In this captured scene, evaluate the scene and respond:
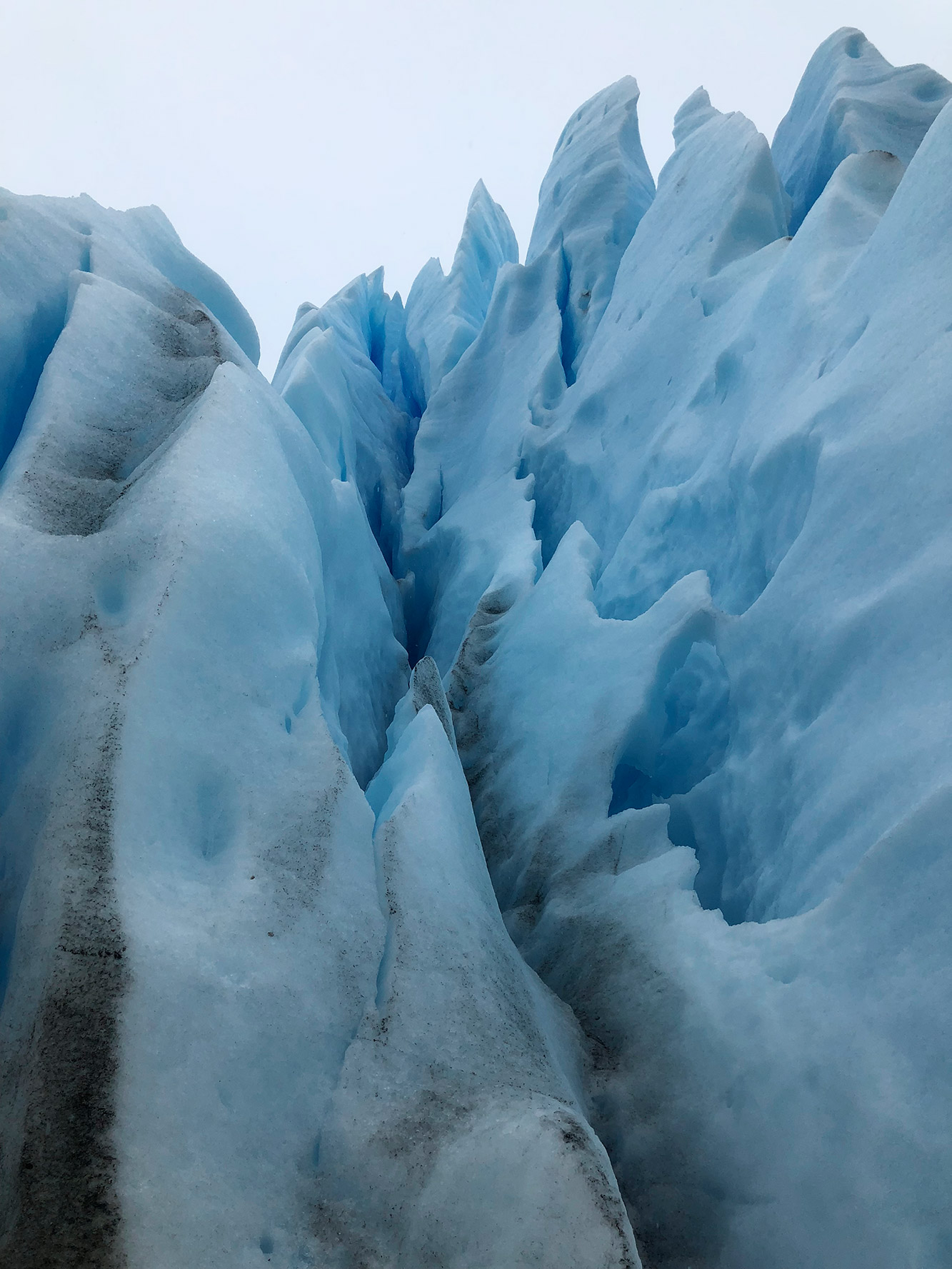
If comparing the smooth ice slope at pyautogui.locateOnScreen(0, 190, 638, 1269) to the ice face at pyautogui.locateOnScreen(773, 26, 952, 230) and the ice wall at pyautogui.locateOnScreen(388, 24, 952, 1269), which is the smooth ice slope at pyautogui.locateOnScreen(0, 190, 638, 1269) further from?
the ice face at pyautogui.locateOnScreen(773, 26, 952, 230)

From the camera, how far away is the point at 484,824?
3.30m

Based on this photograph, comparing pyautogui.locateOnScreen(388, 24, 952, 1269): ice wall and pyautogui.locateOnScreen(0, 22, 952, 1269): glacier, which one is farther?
pyautogui.locateOnScreen(388, 24, 952, 1269): ice wall

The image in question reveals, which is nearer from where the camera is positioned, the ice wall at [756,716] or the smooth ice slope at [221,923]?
the smooth ice slope at [221,923]

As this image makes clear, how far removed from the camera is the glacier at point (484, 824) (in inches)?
57.0

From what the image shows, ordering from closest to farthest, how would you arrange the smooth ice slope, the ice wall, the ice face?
1. the smooth ice slope
2. the ice wall
3. the ice face

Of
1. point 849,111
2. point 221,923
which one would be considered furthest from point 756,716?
point 849,111

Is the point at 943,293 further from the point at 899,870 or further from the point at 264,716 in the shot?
the point at 264,716

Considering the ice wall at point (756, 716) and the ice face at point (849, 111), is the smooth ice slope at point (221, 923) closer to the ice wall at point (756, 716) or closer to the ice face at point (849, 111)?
the ice wall at point (756, 716)

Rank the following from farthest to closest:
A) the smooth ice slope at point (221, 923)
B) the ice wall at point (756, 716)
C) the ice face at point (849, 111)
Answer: the ice face at point (849, 111) → the ice wall at point (756, 716) → the smooth ice slope at point (221, 923)

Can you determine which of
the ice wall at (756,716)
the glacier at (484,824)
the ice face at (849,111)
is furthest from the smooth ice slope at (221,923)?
the ice face at (849,111)

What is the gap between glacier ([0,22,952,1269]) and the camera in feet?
4.75

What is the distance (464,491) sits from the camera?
6.14m

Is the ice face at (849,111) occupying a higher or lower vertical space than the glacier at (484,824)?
higher

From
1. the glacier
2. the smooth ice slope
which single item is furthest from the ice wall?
the smooth ice slope
